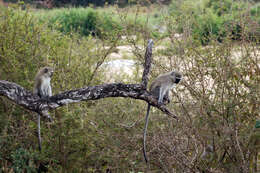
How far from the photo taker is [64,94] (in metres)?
4.62

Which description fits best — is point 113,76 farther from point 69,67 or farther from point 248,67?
point 248,67

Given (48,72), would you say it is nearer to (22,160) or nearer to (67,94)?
(67,94)

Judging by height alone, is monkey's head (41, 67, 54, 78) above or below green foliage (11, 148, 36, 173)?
above

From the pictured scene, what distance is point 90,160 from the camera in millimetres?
7559

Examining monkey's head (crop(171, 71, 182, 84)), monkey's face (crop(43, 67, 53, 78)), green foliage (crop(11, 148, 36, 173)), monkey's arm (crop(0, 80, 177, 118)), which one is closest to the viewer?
monkey's arm (crop(0, 80, 177, 118))

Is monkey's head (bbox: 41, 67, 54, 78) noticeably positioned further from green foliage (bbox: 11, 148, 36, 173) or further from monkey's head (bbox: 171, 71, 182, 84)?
monkey's head (bbox: 171, 71, 182, 84)

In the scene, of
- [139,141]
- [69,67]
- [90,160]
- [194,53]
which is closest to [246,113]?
[194,53]

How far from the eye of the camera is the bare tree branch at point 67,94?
4488mm

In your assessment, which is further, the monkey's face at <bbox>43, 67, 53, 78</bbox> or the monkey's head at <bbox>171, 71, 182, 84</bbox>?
the monkey's face at <bbox>43, 67, 53, 78</bbox>

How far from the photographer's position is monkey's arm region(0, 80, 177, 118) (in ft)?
14.7

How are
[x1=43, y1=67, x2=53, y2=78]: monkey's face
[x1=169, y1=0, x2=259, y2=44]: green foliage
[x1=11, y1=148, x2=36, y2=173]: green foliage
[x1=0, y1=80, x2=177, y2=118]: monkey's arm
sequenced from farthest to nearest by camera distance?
[x1=11, y1=148, x2=36, y2=173]: green foliage
[x1=169, y1=0, x2=259, y2=44]: green foliage
[x1=43, y1=67, x2=53, y2=78]: monkey's face
[x1=0, y1=80, x2=177, y2=118]: monkey's arm

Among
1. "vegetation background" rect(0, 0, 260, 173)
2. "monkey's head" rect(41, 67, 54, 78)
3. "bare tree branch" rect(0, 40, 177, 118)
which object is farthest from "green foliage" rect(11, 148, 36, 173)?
"bare tree branch" rect(0, 40, 177, 118)

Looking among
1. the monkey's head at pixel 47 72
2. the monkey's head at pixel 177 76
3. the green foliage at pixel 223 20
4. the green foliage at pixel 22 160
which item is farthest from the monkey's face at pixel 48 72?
the green foliage at pixel 223 20

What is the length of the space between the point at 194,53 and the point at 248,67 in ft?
3.46
